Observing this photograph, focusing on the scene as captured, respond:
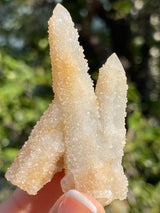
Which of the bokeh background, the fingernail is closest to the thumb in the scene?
the fingernail

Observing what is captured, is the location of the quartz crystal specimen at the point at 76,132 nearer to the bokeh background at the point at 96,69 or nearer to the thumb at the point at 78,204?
the thumb at the point at 78,204

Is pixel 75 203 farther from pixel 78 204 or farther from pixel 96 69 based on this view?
pixel 96 69

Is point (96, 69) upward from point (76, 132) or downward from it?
downward

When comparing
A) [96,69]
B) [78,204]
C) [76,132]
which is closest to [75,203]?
[78,204]

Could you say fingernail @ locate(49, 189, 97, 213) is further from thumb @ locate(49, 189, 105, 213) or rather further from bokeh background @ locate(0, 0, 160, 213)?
bokeh background @ locate(0, 0, 160, 213)

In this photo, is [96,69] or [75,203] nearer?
[75,203]

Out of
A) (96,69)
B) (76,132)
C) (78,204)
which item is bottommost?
(96,69)

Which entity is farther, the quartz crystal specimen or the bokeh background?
the bokeh background

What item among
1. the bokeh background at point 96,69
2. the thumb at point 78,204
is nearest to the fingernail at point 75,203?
the thumb at point 78,204
